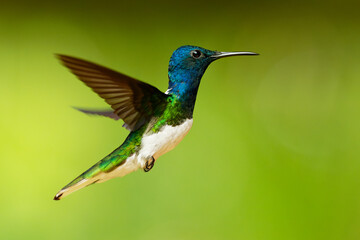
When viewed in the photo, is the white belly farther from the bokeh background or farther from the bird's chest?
the bokeh background

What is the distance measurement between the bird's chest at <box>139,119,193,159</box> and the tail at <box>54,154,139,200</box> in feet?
0.09

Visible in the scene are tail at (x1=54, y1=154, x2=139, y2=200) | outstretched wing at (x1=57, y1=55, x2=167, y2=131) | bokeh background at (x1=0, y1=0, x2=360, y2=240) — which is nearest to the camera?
outstretched wing at (x1=57, y1=55, x2=167, y2=131)

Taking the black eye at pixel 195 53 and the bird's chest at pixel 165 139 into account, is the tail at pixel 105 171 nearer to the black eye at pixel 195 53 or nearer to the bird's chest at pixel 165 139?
the bird's chest at pixel 165 139

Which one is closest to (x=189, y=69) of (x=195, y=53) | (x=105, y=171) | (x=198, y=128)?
(x=195, y=53)

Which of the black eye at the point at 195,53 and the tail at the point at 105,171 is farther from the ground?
the black eye at the point at 195,53

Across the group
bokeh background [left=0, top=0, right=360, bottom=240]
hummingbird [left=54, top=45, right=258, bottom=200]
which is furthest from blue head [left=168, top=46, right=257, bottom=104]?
bokeh background [left=0, top=0, right=360, bottom=240]

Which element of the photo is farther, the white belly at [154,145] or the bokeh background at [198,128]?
the bokeh background at [198,128]

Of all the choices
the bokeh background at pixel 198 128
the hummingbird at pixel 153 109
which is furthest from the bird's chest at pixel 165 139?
the bokeh background at pixel 198 128

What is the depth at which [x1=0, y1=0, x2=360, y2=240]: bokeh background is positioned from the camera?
6.14 ft

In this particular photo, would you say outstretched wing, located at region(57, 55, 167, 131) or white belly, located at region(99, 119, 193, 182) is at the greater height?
outstretched wing, located at region(57, 55, 167, 131)

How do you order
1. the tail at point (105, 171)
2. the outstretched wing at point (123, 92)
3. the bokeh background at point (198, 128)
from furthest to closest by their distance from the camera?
the bokeh background at point (198, 128) → the tail at point (105, 171) → the outstretched wing at point (123, 92)

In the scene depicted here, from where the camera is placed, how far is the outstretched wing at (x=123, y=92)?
0.42 meters
